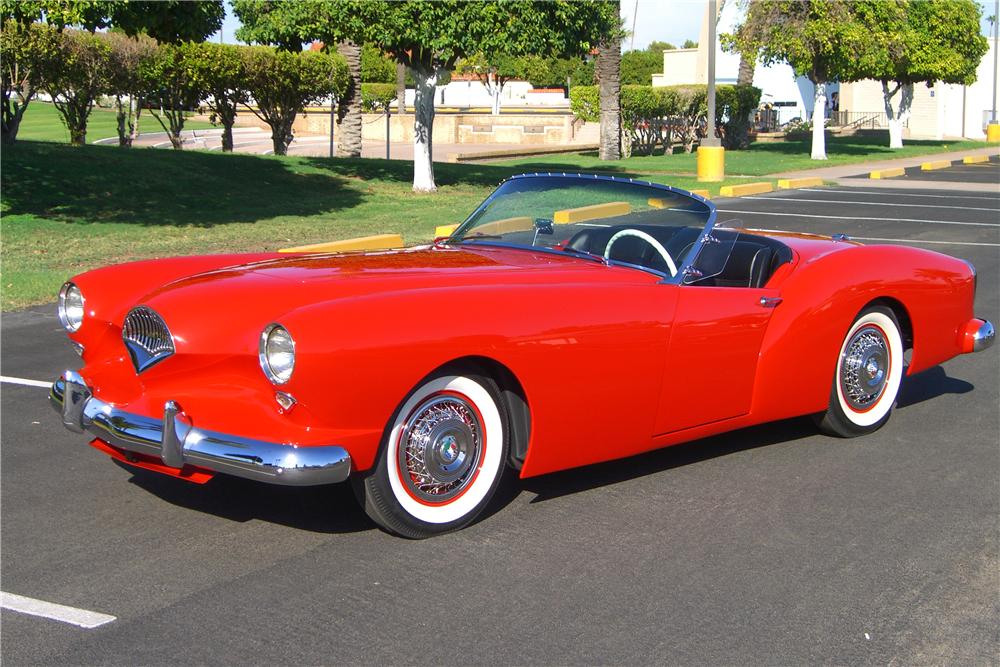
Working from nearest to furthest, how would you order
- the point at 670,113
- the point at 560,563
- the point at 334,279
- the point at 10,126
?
the point at 560,563 < the point at 334,279 < the point at 10,126 < the point at 670,113

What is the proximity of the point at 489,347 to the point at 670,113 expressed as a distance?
34.6 m

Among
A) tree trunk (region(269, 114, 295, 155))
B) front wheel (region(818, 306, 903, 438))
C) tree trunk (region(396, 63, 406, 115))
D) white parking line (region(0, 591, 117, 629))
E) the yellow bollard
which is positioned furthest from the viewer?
tree trunk (region(396, 63, 406, 115))

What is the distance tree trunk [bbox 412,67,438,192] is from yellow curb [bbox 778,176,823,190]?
7.75 m

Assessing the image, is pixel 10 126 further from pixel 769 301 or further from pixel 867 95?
pixel 867 95

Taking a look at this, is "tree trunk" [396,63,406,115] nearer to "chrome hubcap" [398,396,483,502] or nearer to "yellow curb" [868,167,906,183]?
"yellow curb" [868,167,906,183]

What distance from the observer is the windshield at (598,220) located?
17.5 feet

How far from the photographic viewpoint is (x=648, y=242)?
5344mm

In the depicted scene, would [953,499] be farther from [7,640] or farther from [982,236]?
[982,236]

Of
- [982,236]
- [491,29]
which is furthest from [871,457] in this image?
[491,29]

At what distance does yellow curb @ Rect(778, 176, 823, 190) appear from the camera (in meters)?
24.3

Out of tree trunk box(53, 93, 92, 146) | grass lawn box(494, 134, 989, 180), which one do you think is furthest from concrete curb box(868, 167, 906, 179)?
tree trunk box(53, 93, 92, 146)

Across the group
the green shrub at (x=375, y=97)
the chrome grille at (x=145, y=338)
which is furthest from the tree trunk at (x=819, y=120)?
the chrome grille at (x=145, y=338)

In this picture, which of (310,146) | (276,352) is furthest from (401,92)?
(276,352)

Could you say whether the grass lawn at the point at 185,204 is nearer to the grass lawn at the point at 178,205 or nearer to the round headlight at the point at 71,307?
the grass lawn at the point at 178,205
